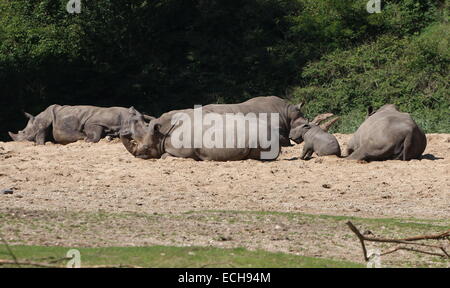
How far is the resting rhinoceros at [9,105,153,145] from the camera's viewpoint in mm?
22875

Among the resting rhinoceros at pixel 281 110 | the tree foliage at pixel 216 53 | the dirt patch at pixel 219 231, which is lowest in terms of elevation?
the dirt patch at pixel 219 231

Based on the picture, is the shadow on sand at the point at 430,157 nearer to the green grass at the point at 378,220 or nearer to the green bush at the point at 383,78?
the green grass at the point at 378,220

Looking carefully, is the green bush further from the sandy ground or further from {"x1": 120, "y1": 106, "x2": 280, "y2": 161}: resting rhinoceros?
{"x1": 120, "y1": 106, "x2": 280, "y2": 161}: resting rhinoceros

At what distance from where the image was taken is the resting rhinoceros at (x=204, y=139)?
18109 millimetres

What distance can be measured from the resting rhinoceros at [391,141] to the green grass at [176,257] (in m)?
8.90

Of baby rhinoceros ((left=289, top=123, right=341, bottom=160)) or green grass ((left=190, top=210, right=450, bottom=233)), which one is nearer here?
green grass ((left=190, top=210, right=450, bottom=233))

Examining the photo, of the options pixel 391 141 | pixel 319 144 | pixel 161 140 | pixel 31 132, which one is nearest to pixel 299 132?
pixel 319 144

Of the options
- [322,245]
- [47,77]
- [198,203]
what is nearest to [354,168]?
[198,203]

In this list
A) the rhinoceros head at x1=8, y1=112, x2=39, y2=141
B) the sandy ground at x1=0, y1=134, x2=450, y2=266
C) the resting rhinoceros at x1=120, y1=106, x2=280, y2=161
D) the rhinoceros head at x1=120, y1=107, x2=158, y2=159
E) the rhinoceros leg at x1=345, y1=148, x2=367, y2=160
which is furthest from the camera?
the rhinoceros head at x1=8, y1=112, x2=39, y2=141

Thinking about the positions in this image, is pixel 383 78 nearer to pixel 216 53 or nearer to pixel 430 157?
pixel 216 53

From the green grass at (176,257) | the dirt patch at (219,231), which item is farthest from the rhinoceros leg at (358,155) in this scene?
the green grass at (176,257)

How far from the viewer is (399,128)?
18.1 metres

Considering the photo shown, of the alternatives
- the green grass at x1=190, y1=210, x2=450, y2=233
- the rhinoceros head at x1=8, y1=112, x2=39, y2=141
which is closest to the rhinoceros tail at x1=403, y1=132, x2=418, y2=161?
the green grass at x1=190, y1=210, x2=450, y2=233
